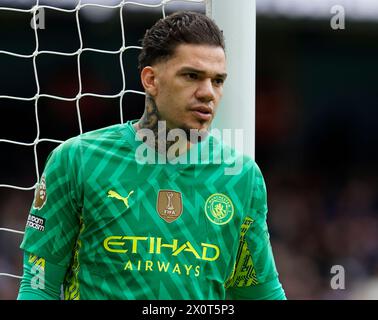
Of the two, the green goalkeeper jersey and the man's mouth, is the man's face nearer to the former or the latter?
the man's mouth

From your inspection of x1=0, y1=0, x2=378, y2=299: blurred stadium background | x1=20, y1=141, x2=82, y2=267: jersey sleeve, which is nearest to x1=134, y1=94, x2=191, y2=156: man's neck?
x1=20, y1=141, x2=82, y2=267: jersey sleeve

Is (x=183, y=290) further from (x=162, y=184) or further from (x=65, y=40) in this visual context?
(x=65, y=40)

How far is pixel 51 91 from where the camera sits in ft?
25.3

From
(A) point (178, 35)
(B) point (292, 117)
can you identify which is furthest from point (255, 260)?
(B) point (292, 117)

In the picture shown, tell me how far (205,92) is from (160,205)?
0.35 m

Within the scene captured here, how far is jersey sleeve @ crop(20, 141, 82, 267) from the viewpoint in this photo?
2.65m

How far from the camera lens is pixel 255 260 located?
2.77 m

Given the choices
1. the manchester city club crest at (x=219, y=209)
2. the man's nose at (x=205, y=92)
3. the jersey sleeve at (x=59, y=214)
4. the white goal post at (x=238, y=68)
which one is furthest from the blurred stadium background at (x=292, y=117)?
the man's nose at (x=205, y=92)

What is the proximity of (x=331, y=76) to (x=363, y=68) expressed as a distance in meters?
0.42

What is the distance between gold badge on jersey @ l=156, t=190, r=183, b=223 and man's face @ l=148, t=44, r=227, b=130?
0.66 feet

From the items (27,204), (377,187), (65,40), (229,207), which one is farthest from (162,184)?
(377,187)

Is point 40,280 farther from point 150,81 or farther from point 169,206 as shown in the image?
point 150,81

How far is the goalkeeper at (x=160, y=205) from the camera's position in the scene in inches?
103

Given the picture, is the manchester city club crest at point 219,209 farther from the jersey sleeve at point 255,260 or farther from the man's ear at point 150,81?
the man's ear at point 150,81
